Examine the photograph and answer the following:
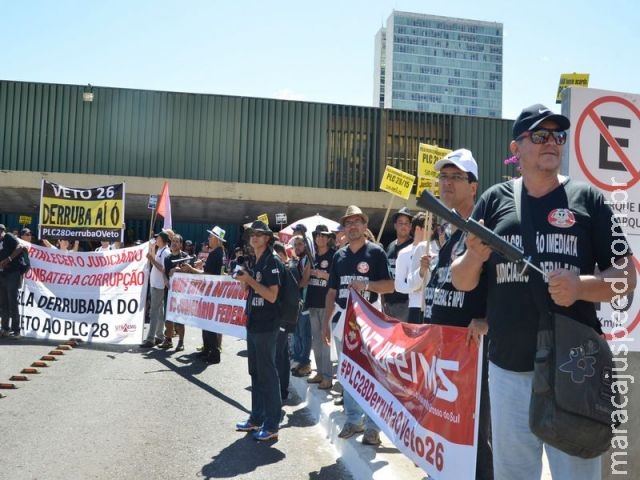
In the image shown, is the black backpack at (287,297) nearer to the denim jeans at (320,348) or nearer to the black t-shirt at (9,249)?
the denim jeans at (320,348)

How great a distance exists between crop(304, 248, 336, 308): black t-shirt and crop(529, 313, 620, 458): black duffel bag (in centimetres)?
561

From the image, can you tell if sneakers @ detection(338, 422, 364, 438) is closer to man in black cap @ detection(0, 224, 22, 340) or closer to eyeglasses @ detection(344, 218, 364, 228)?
eyeglasses @ detection(344, 218, 364, 228)

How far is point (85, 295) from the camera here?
1185 centimetres

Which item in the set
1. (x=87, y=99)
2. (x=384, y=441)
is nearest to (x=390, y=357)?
(x=384, y=441)

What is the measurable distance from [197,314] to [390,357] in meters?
6.30

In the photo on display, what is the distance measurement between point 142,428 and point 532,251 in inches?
188

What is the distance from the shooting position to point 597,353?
2.31 meters

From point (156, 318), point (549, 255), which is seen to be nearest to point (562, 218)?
point (549, 255)

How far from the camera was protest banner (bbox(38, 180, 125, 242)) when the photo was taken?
13.5m

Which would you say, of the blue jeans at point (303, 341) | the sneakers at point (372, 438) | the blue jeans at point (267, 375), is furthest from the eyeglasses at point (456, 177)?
the blue jeans at point (303, 341)

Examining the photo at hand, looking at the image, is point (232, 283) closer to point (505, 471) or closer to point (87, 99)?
point (505, 471)

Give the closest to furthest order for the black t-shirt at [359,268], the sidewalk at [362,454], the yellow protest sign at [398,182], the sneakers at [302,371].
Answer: the sidewalk at [362,454]
the black t-shirt at [359,268]
the sneakers at [302,371]
the yellow protest sign at [398,182]

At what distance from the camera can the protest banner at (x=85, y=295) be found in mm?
11539

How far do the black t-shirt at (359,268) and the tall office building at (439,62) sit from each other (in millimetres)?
172167
